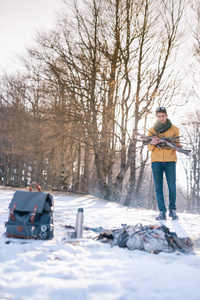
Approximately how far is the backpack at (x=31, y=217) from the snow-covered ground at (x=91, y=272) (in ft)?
0.48

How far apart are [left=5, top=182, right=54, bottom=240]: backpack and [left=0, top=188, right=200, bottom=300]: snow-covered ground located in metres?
0.15

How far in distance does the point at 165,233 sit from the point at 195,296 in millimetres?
1844

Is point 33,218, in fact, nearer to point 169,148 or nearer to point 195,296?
point 195,296

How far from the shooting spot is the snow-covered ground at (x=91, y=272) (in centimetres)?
199

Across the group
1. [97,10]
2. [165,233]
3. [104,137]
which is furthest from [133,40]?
[165,233]

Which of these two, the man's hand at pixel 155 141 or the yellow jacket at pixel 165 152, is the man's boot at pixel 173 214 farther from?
the man's hand at pixel 155 141

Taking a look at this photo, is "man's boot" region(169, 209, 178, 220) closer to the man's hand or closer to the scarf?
the man's hand

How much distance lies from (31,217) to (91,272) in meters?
1.59

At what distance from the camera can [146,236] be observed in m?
3.68

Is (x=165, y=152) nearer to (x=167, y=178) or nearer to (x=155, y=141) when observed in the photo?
Result: (x=155, y=141)

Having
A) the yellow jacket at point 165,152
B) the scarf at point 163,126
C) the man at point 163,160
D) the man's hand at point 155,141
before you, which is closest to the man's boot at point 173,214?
the man at point 163,160

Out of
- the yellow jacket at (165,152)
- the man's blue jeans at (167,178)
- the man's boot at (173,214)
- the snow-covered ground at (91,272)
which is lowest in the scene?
the snow-covered ground at (91,272)

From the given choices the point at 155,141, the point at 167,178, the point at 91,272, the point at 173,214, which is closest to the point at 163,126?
the point at 155,141

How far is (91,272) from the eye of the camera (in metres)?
2.47
